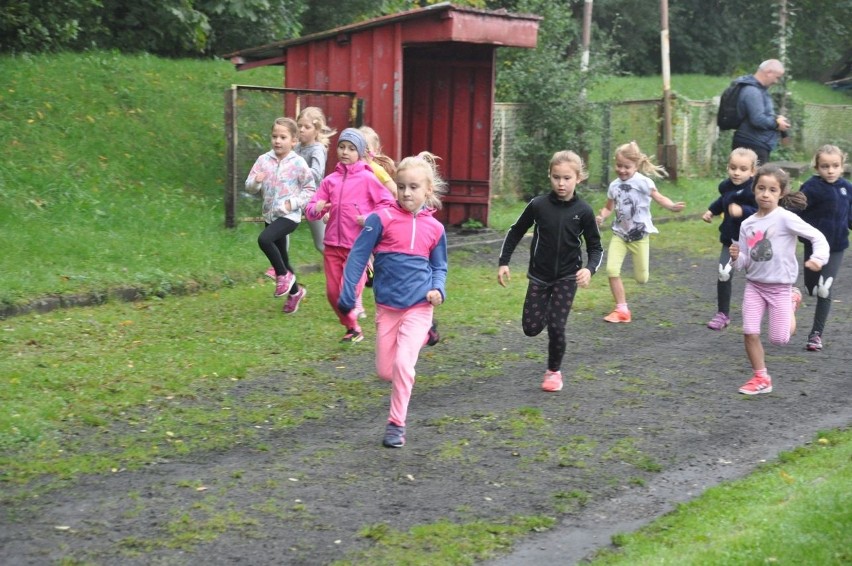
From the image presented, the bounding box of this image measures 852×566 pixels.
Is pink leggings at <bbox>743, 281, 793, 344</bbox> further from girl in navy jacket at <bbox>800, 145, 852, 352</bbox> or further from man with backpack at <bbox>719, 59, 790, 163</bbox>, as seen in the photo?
man with backpack at <bbox>719, 59, 790, 163</bbox>

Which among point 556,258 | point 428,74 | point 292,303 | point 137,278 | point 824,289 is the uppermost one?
point 428,74

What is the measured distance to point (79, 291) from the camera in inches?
417

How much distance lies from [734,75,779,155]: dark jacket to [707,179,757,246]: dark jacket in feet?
7.74

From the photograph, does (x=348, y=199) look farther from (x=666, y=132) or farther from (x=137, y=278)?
(x=666, y=132)

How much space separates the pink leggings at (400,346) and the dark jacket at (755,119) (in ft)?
22.8

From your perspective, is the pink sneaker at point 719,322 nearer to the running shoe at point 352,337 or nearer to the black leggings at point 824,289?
the black leggings at point 824,289

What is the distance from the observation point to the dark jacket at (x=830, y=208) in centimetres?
985

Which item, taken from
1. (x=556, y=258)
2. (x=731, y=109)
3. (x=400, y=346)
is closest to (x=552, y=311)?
(x=556, y=258)

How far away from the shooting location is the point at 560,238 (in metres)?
8.23

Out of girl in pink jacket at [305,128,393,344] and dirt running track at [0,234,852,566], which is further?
girl in pink jacket at [305,128,393,344]

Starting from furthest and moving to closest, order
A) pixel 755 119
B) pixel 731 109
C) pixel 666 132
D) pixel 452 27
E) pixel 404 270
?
pixel 666 132, pixel 452 27, pixel 731 109, pixel 755 119, pixel 404 270

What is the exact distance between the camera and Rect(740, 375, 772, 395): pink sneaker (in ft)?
27.0

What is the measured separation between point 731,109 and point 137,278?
6636mm

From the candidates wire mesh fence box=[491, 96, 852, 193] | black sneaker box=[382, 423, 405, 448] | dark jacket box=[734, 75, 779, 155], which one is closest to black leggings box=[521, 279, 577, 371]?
black sneaker box=[382, 423, 405, 448]
